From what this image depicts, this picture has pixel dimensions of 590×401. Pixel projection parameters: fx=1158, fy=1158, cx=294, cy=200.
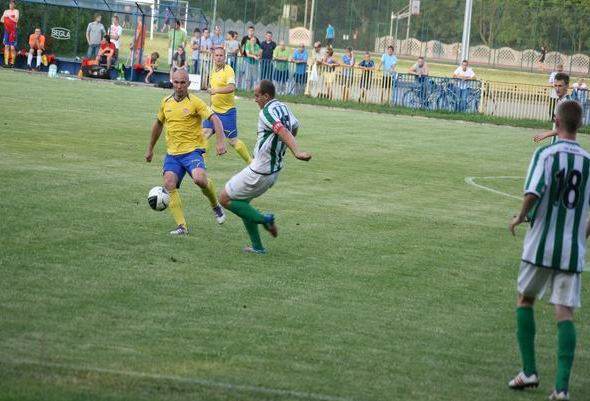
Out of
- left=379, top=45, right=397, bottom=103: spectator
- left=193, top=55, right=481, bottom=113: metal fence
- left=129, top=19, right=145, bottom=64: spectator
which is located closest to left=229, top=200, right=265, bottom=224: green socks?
left=193, top=55, right=481, bottom=113: metal fence

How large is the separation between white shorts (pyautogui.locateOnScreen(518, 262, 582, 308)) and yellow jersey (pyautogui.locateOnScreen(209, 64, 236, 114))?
13.0 meters

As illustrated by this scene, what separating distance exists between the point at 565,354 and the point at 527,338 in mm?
357

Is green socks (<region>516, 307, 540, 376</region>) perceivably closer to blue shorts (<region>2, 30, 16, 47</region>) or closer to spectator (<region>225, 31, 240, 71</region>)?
spectator (<region>225, 31, 240, 71</region>)

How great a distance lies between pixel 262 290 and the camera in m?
10.2

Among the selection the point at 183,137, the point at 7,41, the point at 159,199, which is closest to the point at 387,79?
the point at 7,41

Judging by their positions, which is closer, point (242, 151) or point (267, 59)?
point (242, 151)

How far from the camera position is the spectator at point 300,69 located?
4147 centimetres

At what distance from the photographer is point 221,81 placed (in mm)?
20266

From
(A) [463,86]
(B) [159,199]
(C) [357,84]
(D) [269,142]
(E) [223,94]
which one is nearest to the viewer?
(D) [269,142]

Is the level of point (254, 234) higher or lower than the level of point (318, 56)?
lower

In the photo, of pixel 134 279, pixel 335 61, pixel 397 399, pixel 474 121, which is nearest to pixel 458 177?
pixel 134 279

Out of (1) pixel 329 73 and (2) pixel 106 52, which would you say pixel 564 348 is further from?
(2) pixel 106 52

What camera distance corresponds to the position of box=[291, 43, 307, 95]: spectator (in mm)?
41469

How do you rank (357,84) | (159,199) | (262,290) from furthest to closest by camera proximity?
1. (357,84)
2. (159,199)
3. (262,290)
